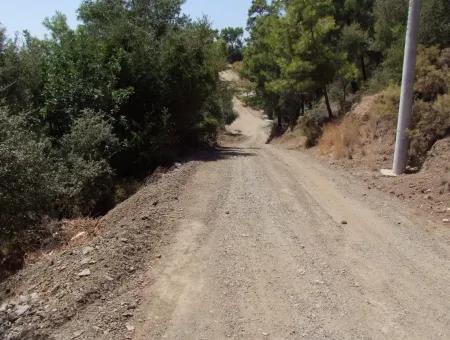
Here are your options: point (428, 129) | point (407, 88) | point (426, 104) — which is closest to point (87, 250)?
point (407, 88)

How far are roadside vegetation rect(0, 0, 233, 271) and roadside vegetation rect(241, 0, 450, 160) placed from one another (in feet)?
13.8

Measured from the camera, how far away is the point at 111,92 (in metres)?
16.9

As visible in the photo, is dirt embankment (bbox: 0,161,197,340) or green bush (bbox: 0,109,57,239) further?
green bush (bbox: 0,109,57,239)

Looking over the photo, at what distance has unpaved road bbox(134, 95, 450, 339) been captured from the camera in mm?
5020

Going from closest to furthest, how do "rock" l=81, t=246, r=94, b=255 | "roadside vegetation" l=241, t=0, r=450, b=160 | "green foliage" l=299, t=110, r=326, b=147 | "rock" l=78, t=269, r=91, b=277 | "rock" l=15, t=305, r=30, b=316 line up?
"rock" l=15, t=305, r=30, b=316 < "rock" l=78, t=269, r=91, b=277 < "rock" l=81, t=246, r=94, b=255 < "roadside vegetation" l=241, t=0, r=450, b=160 < "green foliage" l=299, t=110, r=326, b=147

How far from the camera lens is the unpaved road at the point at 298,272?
502 cm

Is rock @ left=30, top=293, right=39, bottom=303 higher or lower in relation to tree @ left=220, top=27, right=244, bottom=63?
lower

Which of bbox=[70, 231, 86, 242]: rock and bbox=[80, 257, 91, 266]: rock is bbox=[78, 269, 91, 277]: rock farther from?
bbox=[70, 231, 86, 242]: rock

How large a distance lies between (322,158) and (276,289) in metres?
13.0

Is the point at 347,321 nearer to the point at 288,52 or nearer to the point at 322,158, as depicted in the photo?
the point at 322,158

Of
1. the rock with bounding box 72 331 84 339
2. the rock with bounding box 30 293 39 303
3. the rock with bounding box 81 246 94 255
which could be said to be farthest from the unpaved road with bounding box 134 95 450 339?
the rock with bounding box 30 293 39 303

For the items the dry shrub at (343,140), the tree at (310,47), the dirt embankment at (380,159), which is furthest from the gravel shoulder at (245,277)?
the tree at (310,47)

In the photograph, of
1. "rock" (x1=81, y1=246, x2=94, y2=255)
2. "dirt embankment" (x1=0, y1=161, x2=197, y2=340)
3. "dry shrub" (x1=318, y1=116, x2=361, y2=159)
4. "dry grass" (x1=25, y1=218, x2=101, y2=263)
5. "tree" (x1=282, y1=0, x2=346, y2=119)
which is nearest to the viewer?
"dirt embankment" (x1=0, y1=161, x2=197, y2=340)

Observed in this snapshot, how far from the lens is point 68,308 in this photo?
5496mm
